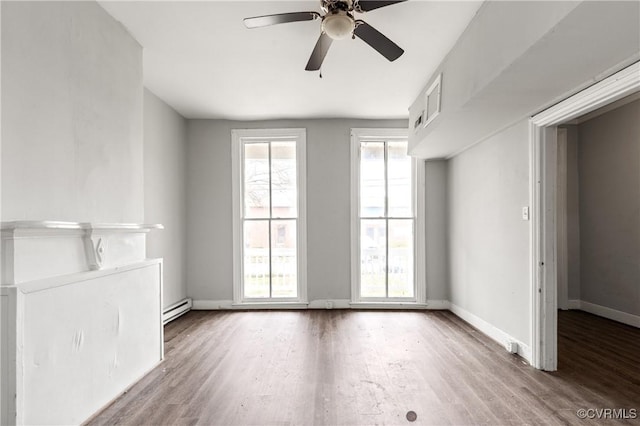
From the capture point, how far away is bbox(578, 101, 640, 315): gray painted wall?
432 cm

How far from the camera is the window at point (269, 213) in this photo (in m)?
5.25

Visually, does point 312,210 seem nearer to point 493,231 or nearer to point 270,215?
point 270,215

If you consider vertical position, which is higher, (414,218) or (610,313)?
(414,218)

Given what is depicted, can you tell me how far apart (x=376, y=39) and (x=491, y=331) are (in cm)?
309

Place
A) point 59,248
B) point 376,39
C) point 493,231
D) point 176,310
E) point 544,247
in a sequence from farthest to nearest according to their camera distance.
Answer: point 176,310 < point 493,231 < point 544,247 < point 376,39 < point 59,248

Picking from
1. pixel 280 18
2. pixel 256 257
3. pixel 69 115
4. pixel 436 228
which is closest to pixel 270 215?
pixel 256 257

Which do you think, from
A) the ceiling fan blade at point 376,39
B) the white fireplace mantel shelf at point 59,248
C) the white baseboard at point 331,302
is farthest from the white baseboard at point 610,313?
the white fireplace mantel shelf at point 59,248

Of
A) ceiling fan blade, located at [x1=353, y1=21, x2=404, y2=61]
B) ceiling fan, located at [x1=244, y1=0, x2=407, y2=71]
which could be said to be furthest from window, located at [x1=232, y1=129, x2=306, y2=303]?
ceiling fan, located at [x1=244, y1=0, x2=407, y2=71]

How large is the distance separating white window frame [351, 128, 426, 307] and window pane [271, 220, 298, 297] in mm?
854

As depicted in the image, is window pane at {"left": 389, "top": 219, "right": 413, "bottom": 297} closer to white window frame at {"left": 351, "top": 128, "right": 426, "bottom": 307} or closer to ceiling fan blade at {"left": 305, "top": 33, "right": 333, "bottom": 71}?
white window frame at {"left": 351, "top": 128, "right": 426, "bottom": 307}

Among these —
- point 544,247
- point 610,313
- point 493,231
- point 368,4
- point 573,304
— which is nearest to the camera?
point 368,4

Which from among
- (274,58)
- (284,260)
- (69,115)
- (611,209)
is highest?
(274,58)

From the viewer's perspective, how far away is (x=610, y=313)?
454 cm

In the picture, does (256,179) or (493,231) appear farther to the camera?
(256,179)
